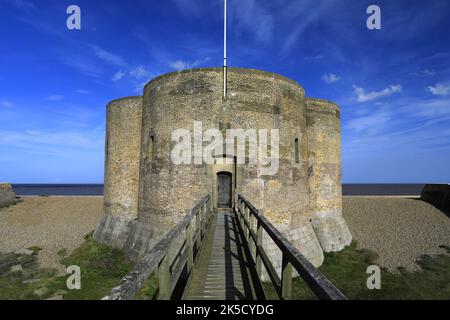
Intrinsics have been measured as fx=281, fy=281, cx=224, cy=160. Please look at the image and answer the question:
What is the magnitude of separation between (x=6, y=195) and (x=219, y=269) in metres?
34.2

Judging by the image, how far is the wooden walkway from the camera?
4426mm

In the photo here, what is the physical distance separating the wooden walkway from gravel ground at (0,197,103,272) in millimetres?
11755

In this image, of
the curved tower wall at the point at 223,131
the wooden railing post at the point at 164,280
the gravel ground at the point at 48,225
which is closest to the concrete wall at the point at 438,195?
the curved tower wall at the point at 223,131

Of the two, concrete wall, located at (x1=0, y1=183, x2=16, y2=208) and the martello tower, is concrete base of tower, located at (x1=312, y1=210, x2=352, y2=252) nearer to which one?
the martello tower

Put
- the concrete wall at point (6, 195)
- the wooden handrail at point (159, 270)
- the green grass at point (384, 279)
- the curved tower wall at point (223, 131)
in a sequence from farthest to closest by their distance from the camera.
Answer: the concrete wall at point (6, 195) → the curved tower wall at point (223, 131) → the green grass at point (384, 279) → the wooden handrail at point (159, 270)

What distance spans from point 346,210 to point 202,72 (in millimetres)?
19101

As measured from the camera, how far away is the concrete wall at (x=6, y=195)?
29.8 meters

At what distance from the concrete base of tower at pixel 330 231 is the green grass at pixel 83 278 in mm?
11142

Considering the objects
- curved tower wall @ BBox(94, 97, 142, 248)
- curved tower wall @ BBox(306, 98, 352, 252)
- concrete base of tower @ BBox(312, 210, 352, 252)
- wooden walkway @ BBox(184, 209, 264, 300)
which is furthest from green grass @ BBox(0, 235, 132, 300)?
curved tower wall @ BBox(306, 98, 352, 252)

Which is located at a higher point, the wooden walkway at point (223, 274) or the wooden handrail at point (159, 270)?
the wooden handrail at point (159, 270)

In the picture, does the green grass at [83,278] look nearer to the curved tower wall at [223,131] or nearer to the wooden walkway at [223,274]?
the curved tower wall at [223,131]

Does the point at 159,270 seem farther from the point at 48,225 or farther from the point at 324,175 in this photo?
the point at 48,225
